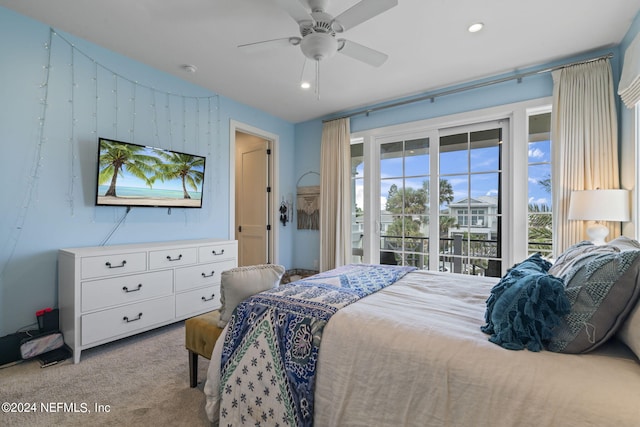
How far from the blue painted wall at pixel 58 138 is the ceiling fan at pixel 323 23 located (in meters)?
1.62

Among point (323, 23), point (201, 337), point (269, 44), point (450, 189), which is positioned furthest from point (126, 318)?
point (450, 189)

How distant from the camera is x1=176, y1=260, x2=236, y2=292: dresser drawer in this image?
9.26 ft

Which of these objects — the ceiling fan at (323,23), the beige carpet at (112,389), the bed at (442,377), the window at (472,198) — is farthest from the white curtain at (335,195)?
the bed at (442,377)

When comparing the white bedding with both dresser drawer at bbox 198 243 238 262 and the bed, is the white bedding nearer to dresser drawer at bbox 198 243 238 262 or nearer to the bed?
the bed

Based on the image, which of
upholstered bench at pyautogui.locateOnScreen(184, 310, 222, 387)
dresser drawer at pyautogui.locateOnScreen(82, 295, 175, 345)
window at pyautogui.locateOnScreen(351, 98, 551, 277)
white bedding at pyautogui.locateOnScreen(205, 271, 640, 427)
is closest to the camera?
white bedding at pyautogui.locateOnScreen(205, 271, 640, 427)

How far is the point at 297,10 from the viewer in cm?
177

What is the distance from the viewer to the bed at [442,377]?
856 millimetres

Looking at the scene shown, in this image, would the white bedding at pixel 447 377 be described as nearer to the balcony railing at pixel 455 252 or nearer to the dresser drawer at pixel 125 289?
the dresser drawer at pixel 125 289

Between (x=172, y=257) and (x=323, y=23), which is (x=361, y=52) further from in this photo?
(x=172, y=257)

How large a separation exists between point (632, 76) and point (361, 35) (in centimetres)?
205

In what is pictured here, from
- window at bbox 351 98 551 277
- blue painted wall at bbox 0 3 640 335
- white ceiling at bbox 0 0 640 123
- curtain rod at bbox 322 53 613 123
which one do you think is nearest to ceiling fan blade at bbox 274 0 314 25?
white ceiling at bbox 0 0 640 123

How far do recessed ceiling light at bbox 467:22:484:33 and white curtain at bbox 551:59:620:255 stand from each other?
1120mm

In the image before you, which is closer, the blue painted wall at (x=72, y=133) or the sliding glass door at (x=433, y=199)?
the blue painted wall at (x=72, y=133)

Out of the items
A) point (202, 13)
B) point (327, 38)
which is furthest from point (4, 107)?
point (327, 38)
